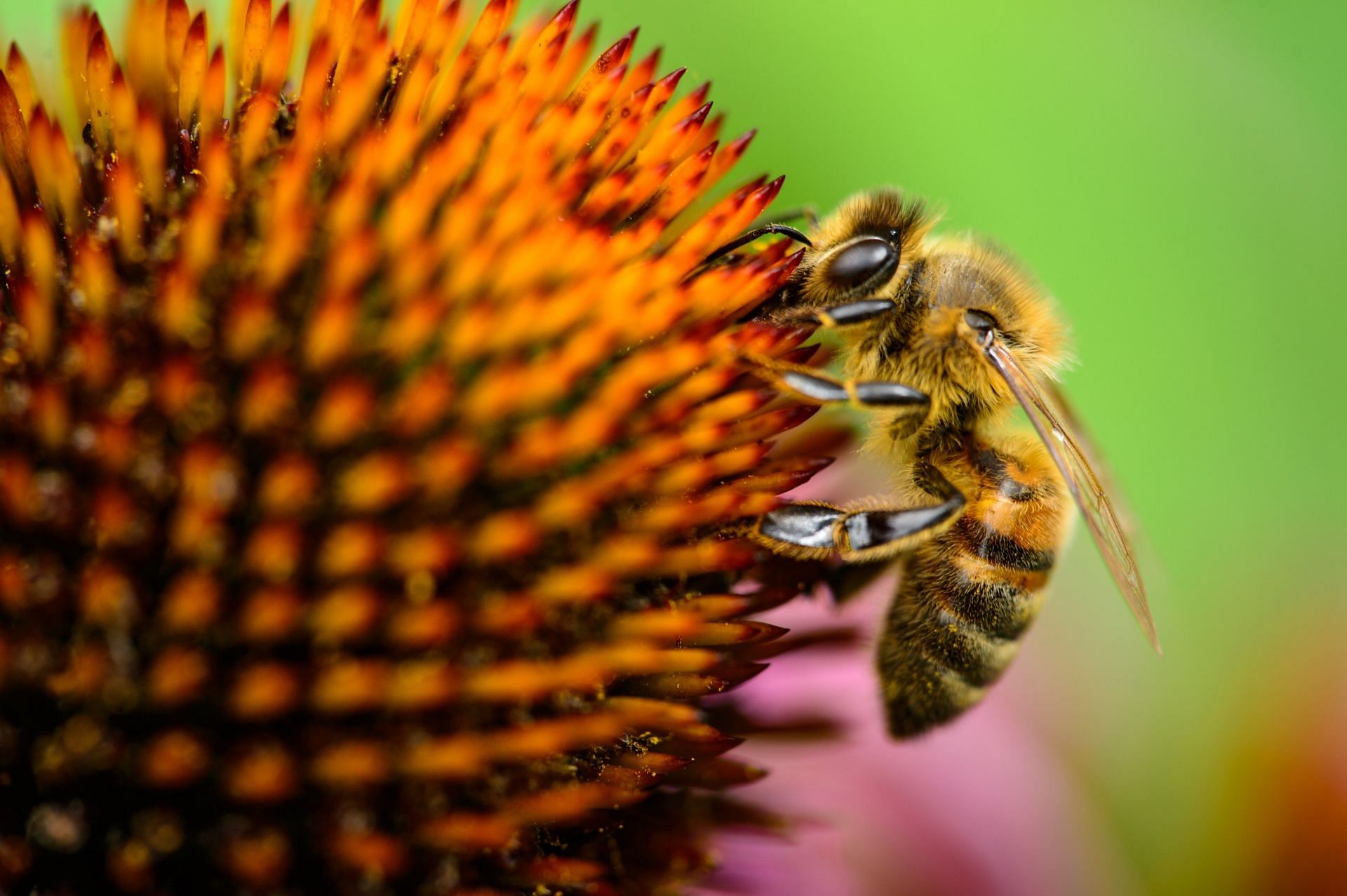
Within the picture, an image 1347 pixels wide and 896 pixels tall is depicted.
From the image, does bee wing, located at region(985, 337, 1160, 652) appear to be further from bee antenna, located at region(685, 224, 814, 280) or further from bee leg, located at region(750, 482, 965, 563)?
bee antenna, located at region(685, 224, 814, 280)

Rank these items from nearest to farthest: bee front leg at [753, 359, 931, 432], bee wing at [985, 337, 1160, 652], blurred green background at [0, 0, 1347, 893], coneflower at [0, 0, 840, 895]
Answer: coneflower at [0, 0, 840, 895] → bee front leg at [753, 359, 931, 432] → bee wing at [985, 337, 1160, 652] → blurred green background at [0, 0, 1347, 893]

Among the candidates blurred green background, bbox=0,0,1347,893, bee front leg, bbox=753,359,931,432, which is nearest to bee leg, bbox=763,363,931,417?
bee front leg, bbox=753,359,931,432

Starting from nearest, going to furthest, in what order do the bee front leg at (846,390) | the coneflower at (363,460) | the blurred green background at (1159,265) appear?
the coneflower at (363,460)
the bee front leg at (846,390)
the blurred green background at (1159,265)

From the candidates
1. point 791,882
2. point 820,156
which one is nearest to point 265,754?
point 791,882

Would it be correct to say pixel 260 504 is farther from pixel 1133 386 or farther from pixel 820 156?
pixel 1133 386

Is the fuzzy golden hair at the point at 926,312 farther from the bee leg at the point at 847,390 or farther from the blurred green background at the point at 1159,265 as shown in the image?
the blurred green background at the point at 1159,265

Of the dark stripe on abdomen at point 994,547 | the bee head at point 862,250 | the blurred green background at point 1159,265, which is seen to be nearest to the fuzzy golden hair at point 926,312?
the bee head at point 862,250
